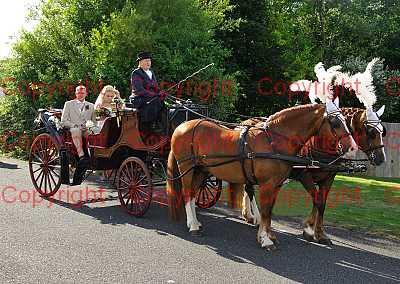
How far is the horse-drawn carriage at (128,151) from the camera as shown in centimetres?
775

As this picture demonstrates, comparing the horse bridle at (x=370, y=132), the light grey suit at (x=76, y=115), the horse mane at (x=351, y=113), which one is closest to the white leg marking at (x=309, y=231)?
the horse bridle at (x=370, y=132)

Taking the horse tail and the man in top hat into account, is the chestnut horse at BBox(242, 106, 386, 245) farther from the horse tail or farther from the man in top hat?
the man in top hat

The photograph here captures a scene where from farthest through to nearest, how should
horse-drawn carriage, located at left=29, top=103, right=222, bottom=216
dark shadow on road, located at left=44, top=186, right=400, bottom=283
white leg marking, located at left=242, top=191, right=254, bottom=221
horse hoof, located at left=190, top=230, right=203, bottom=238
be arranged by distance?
1. horse-drawn carriage, located at left=29, top=103, right=222, bottom=216
2. white leg marking, located at left=242, top=191, right=254, bottom=221
3. horse hoof, located at left=190, top=230, right=203, bottom=238
4. dark shadow on road, located at left=44, top=186, right=400, bottom=283

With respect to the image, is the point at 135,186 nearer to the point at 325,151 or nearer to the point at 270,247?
the point at 270,247

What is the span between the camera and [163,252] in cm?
591

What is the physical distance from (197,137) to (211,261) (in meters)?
2.05

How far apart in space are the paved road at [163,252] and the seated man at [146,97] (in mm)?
1762

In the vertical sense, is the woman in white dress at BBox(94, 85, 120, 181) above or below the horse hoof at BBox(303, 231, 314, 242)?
above

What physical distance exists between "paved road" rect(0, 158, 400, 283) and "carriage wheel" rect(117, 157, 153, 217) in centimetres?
21

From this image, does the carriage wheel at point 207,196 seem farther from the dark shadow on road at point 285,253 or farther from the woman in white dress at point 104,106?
the woman in white dress at point 104,106

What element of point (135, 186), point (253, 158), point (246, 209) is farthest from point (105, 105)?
point (253, 158)

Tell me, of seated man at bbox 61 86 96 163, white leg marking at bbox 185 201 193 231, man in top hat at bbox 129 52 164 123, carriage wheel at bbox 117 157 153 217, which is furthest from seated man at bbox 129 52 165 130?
white leg marking at bbox 185 201 193 231

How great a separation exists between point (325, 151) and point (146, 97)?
3.10m

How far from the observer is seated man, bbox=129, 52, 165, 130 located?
301 inches
